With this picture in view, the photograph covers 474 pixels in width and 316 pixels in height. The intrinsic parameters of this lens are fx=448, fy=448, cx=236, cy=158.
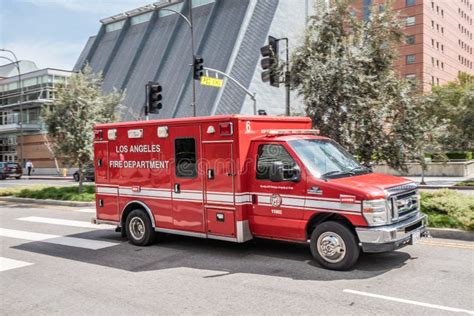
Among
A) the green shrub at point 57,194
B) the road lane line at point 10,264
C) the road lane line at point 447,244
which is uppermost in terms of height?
the green shrub at point 57,194

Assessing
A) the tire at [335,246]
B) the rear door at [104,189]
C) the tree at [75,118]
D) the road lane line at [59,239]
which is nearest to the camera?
the tire at [335,246]

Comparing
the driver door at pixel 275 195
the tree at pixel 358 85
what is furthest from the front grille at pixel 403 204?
the tree at pixel 358 85

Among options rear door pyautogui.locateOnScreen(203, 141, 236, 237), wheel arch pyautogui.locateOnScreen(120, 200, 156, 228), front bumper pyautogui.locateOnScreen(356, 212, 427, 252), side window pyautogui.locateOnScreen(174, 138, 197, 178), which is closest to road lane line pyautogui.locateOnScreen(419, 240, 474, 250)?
front bumper pyautogui.locateOnScreen(356, 212, 427, 252)

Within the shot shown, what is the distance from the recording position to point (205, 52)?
1826 inches

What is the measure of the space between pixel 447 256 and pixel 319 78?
5.39 metres

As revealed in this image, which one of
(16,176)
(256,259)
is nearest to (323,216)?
(256,259)

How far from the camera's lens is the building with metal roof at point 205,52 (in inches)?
1683

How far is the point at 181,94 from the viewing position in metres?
46.3

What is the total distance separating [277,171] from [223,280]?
6.58 ft

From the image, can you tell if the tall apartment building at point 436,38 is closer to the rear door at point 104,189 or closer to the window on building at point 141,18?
the window on building at point 141,18

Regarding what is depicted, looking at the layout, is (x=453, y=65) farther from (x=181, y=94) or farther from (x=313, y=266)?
(x=313, y=266)

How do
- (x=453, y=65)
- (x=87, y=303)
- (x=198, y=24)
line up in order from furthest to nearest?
1. (x=453, y=65)
2. (x=198, y=24)
3. (x=87, y=303)

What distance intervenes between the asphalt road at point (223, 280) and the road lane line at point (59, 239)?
103 millimetres

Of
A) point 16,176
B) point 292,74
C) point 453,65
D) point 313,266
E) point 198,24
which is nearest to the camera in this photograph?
point 313,266
